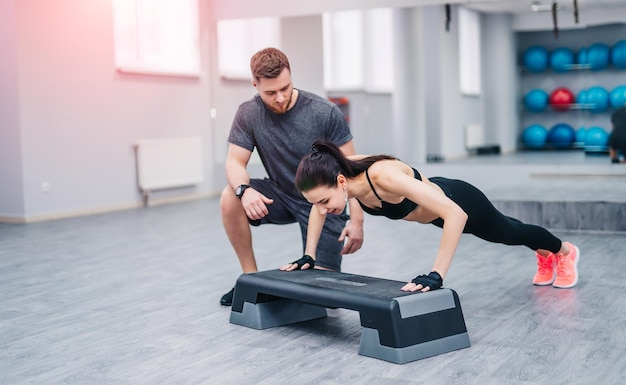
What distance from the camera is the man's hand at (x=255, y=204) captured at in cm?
279

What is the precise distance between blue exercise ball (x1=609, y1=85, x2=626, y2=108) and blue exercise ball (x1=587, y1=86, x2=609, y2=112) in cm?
10

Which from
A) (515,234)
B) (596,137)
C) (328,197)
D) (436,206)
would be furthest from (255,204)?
(596,137)

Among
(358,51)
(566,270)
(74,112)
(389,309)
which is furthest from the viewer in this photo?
(358,51)

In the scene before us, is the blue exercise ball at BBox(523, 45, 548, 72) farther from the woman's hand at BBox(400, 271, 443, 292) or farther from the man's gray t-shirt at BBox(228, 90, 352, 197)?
the woman's hand at BBox(400, 271, 443, 292)

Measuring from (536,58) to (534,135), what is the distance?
3.48 ft

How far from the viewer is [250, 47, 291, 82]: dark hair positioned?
2.72 metres

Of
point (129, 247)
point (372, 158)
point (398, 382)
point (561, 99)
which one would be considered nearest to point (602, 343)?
point (398, 382)

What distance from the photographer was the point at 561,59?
364 inches

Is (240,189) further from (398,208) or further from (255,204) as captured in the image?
(398,208)

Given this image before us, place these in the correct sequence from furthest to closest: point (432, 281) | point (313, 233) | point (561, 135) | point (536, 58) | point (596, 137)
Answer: point (536, 58) → point (561, 135) → point (596, 137) → point (313, 233) → point (432, 281)

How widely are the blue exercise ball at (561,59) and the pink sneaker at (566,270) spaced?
19.8 feet

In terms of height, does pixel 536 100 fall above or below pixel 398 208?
above

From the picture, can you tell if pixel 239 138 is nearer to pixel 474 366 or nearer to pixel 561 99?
pixel 474 366

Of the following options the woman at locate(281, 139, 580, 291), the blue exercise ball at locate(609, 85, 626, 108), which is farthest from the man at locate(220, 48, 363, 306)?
the blue exercise ball at locate(609, 85, 626, 108)
